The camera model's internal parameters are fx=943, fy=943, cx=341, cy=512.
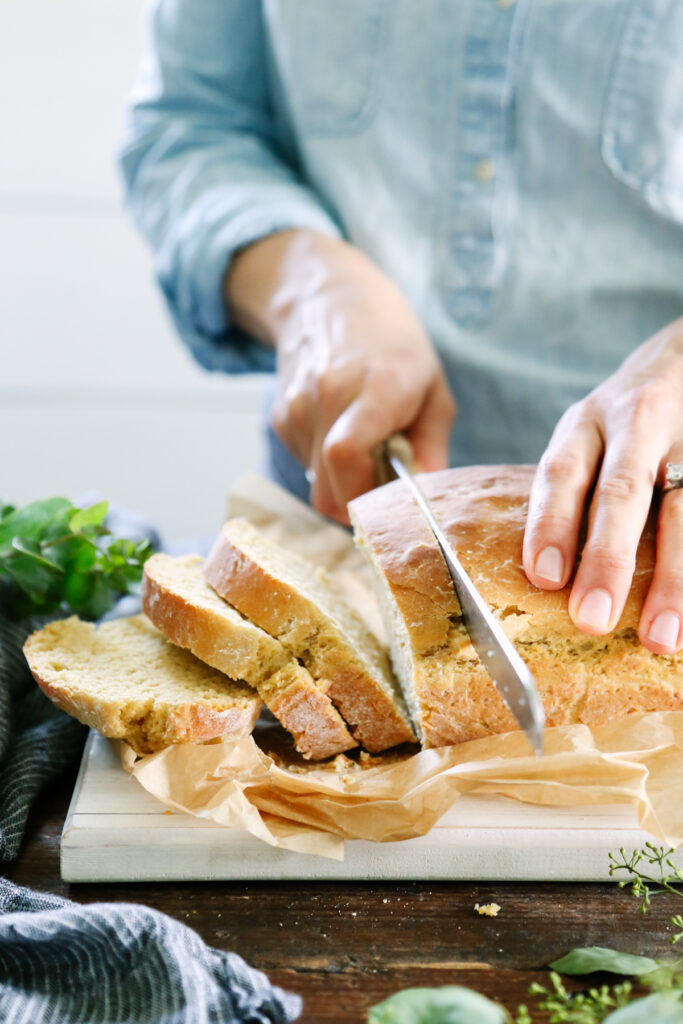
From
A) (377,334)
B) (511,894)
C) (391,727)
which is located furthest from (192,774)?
(377,334)

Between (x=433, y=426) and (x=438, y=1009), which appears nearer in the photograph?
(x=438, y=1009)

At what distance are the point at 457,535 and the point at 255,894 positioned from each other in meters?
0.68

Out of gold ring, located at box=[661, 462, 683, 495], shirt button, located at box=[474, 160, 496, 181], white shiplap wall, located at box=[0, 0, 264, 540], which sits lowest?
white shiplap wall, located at box=[0, 0, 264, 540]

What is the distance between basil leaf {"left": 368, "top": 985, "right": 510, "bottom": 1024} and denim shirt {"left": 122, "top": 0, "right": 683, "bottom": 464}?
175 cm

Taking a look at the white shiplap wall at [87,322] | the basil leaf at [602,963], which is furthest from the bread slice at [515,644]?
the white shiplap wall at [87,322]

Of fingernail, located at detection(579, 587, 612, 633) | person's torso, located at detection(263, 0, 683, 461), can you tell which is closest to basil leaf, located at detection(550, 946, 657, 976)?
fingernail, located at detection(579, 587, 612, 633)

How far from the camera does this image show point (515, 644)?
1623 millimetres

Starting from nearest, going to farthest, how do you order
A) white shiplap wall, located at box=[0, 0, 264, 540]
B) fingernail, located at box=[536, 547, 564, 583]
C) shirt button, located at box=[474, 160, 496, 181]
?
fingernail, located at box=[536, 547, 564, 583]
shirt button, located at box=[474, 160, 496, 181]
white shiplap wall, located at box=[0, 0, 264, 540]

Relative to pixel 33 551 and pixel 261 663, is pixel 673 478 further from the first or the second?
pixel 33 551

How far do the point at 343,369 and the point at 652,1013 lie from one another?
62.0 inches

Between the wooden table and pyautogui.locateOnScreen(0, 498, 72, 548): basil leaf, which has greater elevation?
pyautogui.locateOnScreen(0, 498, 72, 548): basil leaf

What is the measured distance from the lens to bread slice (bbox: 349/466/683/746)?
5.26 ft

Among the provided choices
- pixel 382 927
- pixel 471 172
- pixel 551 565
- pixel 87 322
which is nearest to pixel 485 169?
pixel 471 172

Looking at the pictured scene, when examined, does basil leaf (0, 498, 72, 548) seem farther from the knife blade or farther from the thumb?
the thumb
